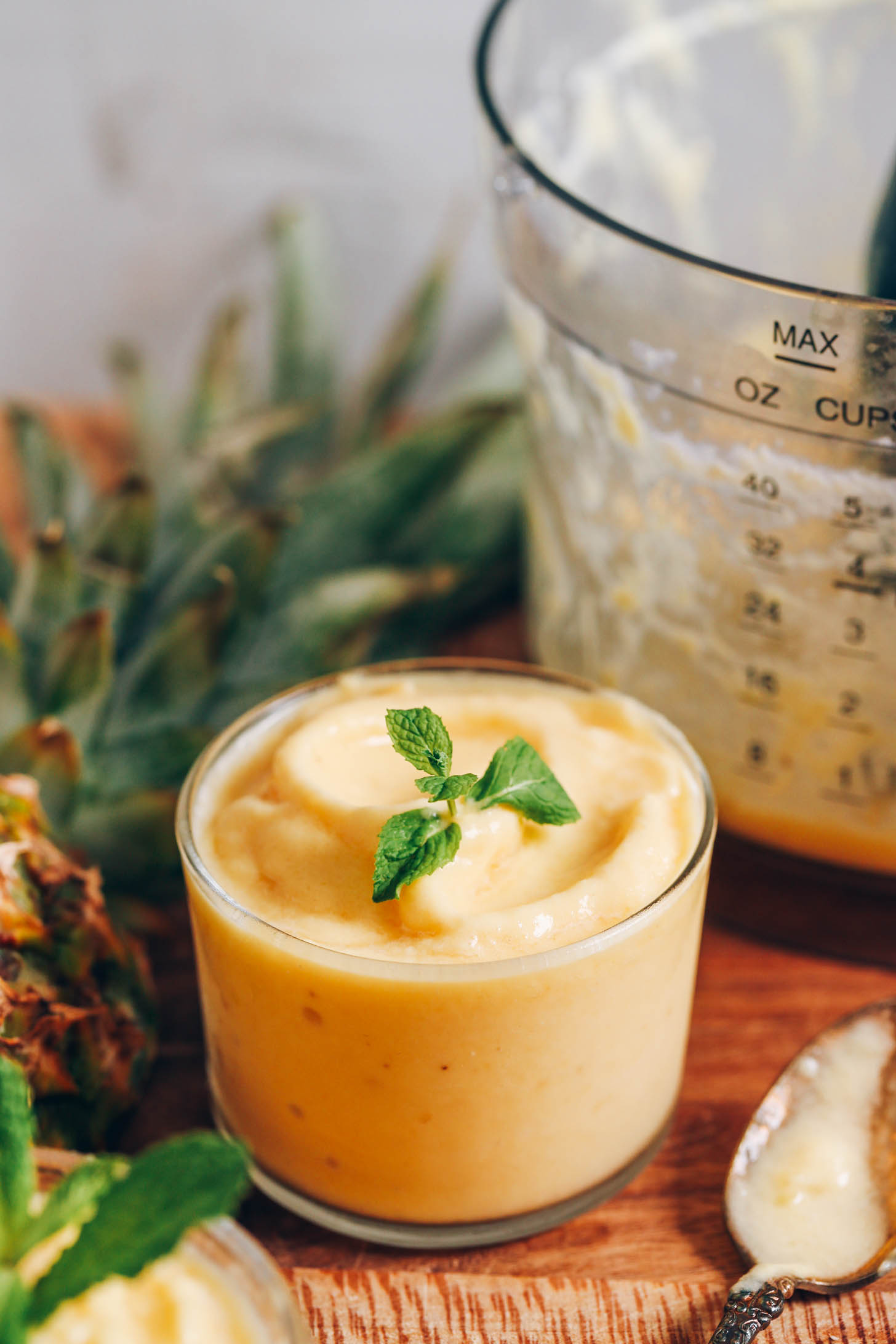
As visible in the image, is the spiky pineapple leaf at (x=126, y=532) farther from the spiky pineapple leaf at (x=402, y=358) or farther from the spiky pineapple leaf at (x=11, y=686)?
the spiky pineapple leaf at (x=402, y=358)

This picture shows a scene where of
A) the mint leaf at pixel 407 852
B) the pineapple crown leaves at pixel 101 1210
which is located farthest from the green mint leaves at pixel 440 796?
the pineapple crown leaves at pixel 101 1210

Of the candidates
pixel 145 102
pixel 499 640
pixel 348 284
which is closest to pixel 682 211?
pixel 499 640

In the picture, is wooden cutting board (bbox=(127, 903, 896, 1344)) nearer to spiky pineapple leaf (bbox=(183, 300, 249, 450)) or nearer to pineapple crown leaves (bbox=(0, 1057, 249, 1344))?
pineapple crown leaves (bbox=(0, 1057, 249, 1344))

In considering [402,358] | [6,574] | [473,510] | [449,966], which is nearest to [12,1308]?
[449,966]

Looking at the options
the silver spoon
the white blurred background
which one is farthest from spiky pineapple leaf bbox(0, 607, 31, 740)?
the white blurred background

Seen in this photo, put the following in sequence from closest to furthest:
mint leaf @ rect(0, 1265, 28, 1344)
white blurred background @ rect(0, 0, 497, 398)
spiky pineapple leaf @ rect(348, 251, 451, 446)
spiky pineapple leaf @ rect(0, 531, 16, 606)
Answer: mint leaf @ rect(0, 1265, 28, 1344) < spiky pineapple leaf @ rect(0, 531, 16, 606) < spiky pineapple leaf @ rect(348, 251, 451, 446) < white blurred background @ rect(0, 0, 497, 398)
